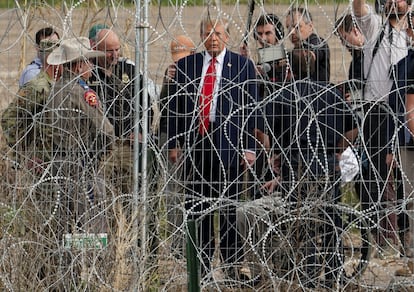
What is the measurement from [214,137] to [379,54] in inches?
51.6

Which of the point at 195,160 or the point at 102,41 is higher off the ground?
the point at 102,41

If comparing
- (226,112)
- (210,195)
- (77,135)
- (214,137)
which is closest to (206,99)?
(226,112)

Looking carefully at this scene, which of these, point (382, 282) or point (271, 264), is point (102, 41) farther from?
point (382, 282)

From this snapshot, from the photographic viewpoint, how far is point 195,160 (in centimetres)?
793

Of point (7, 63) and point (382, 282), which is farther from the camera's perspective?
point (7, 63)

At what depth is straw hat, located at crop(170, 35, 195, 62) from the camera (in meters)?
8.23

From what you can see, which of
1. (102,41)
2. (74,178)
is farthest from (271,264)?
(102,41)

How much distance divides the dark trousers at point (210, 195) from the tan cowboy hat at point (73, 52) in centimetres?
102

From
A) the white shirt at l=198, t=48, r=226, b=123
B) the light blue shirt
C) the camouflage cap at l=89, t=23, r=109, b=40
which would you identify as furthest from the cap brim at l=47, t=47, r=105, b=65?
the white shirt at l=198, t=48, r=226, b=123

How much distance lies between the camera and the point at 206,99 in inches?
312

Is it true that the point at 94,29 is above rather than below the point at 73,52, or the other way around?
above

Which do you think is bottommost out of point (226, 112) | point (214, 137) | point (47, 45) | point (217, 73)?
point (214, 137)

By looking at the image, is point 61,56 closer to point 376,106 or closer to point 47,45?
point 47,45

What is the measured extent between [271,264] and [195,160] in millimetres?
950
